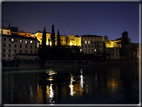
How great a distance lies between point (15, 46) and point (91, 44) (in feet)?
165

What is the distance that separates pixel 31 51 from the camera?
79.7 metres

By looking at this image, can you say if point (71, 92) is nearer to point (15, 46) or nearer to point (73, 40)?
point (15, 46)

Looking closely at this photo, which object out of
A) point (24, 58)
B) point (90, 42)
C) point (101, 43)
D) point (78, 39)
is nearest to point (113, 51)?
point (101, 43)

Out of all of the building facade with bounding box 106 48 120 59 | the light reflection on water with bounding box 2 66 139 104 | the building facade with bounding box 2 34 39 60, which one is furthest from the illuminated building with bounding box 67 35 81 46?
the light reflection on water with bounding box 2 66 139 104

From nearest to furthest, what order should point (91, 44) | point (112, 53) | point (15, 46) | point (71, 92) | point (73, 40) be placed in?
point (71, 92), point (15, 46), point (91, 44), point (112, 53), point (73, 40)

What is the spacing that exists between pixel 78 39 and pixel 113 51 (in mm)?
25188

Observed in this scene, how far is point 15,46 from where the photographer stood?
74.4m

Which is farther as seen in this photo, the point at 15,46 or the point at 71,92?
the point at 15,46

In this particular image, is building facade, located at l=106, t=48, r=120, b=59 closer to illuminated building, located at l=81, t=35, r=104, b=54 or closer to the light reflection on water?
Answer: illuminated building, located at l=81, t=35, r=104, b=54

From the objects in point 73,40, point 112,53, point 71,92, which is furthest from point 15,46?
point 112,53

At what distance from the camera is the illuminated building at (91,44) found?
105 m

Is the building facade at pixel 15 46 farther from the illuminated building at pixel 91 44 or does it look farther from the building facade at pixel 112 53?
the building facade at pixel 112 53

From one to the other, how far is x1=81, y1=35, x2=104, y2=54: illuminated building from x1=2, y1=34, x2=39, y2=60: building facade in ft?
117

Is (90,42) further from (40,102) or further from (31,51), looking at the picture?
(40,102)
